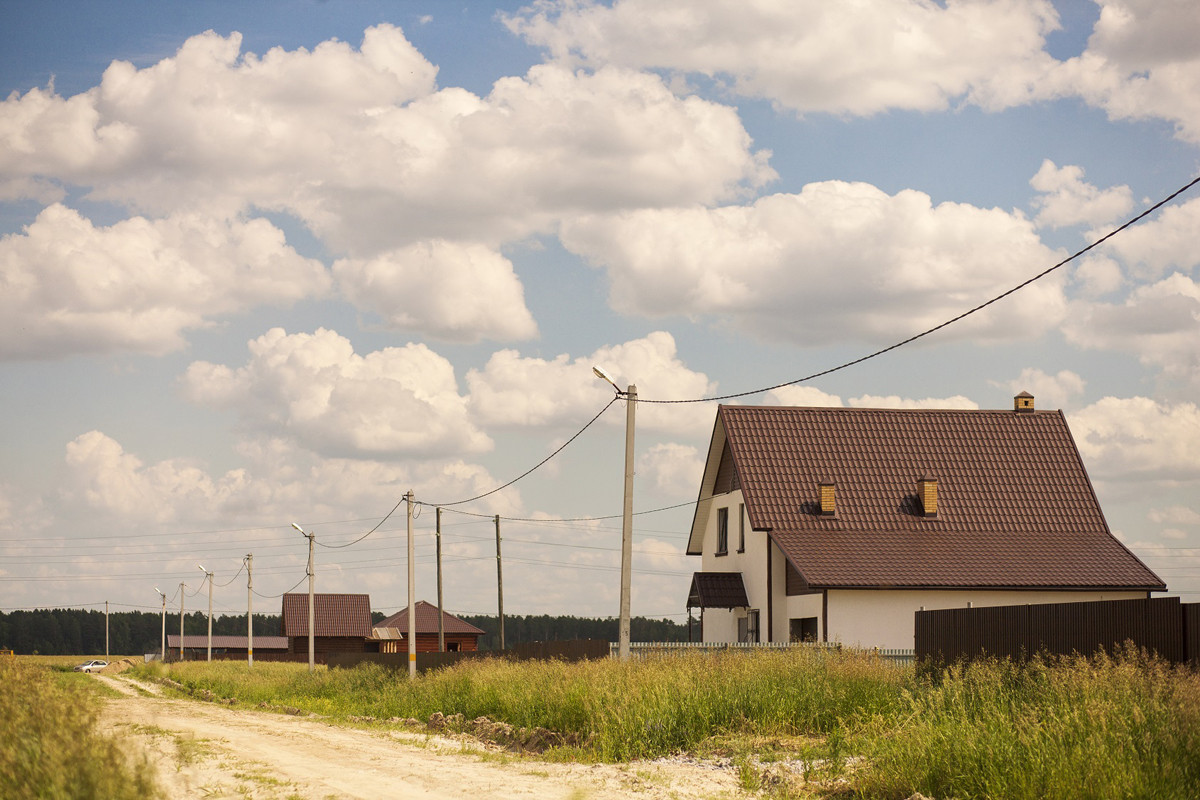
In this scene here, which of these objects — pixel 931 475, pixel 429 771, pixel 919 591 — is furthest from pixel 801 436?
pixel 429 771

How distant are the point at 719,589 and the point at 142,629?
148493mm

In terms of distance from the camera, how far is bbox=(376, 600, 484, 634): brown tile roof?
70.6m

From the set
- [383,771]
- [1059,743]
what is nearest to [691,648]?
[383,771]

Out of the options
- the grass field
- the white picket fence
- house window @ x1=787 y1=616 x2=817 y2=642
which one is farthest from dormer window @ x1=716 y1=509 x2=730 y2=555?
the grass field

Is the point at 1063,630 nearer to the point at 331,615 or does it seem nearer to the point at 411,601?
the point at 411,601

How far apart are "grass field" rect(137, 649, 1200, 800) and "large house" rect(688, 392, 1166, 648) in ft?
34.7

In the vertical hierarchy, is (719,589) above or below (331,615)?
above

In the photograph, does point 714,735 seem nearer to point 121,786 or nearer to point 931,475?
point 121,786

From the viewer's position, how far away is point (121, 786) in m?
8.05

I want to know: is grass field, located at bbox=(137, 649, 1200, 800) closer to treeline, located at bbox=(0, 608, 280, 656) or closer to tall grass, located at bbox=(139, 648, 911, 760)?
tall grass, located at bbox=(139, 648, 911, 760)

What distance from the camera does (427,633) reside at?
233 ft

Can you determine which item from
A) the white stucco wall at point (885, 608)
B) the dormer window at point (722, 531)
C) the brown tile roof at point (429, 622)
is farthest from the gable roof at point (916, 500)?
the brown tile roof at point (429, 622)

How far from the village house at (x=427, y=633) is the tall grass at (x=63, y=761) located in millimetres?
60653

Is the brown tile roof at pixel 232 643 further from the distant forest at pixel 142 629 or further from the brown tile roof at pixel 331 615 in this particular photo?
the brown tile roof at pixel 331 615
